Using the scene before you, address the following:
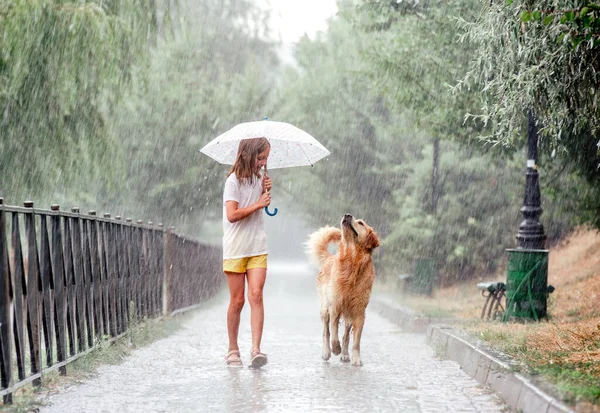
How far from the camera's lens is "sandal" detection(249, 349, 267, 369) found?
27.1 ft

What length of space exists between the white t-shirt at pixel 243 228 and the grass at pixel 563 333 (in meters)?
2.54

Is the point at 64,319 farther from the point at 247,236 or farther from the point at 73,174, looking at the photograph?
the point at 73,174

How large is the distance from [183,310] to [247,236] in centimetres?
789

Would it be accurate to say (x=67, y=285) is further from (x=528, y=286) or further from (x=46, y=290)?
(x=528, y=286)

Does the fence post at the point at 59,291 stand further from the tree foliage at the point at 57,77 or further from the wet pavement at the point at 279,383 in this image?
the tree foliage at the point at 57,77

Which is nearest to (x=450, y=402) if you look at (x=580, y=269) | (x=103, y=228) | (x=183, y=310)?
(x=103, y=228)

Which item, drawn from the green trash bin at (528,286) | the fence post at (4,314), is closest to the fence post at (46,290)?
the fence post at (4,314)

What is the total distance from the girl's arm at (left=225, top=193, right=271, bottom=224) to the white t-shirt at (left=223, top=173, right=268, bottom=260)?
0.19 ft

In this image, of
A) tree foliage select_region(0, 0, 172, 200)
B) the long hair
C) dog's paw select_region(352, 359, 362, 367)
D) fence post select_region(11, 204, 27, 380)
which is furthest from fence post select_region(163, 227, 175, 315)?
fence post select_region(11, 204, 27, 380)

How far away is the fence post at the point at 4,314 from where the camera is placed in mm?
5996

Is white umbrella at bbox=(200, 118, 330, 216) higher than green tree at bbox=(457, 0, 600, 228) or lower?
lower

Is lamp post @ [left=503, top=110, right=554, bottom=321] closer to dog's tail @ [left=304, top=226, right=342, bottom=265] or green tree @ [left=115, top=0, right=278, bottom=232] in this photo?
dog's tail @ [left=304, top=226, right=342, bottom=265]

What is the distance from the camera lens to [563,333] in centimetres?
935

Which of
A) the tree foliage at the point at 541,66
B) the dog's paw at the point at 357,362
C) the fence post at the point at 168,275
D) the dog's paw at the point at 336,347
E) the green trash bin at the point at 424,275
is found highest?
the tree foliage at the point at 541,66
